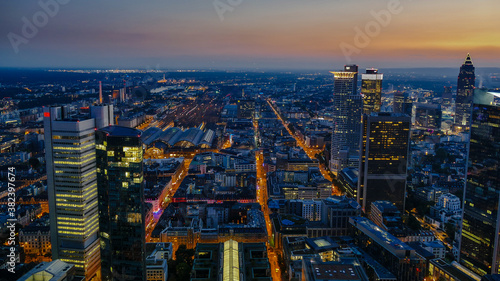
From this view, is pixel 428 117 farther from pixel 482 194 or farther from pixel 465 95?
pixel 482 194

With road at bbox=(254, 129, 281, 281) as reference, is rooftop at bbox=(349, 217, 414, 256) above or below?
above

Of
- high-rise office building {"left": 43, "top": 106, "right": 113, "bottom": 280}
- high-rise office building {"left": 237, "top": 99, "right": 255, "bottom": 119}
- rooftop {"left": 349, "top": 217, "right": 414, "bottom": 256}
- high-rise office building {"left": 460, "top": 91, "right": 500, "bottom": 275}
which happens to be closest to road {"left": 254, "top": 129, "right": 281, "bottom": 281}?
rooftop {"left": 349, "top": 217, "right": 414, "bottom": 256}

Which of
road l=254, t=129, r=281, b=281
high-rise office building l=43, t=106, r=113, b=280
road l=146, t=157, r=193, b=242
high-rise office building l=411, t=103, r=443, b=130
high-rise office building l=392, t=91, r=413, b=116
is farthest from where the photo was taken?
high-rise office building l=411, t=103, r=443, b=130

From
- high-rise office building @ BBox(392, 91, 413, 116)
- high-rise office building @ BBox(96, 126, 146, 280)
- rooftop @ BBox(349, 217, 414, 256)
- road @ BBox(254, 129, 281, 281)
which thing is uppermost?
high-rise office building @ BBox(392, 91, 413, 116)

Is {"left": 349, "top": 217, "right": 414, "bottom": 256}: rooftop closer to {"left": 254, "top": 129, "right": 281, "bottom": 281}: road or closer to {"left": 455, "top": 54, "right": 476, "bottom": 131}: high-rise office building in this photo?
{"left": 254, "top": 129, "right": 281, "bottom": 281}: road

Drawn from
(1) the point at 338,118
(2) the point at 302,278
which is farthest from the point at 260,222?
(1) the point at 338,118

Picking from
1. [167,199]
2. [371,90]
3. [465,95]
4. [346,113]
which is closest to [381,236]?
[167,199]

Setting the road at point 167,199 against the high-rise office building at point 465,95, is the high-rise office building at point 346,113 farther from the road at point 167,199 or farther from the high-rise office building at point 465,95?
the high-rise office building at point 465,95

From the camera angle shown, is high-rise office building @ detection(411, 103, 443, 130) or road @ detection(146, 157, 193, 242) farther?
high-rise office building @ detection(411, 103, 443, 130)
